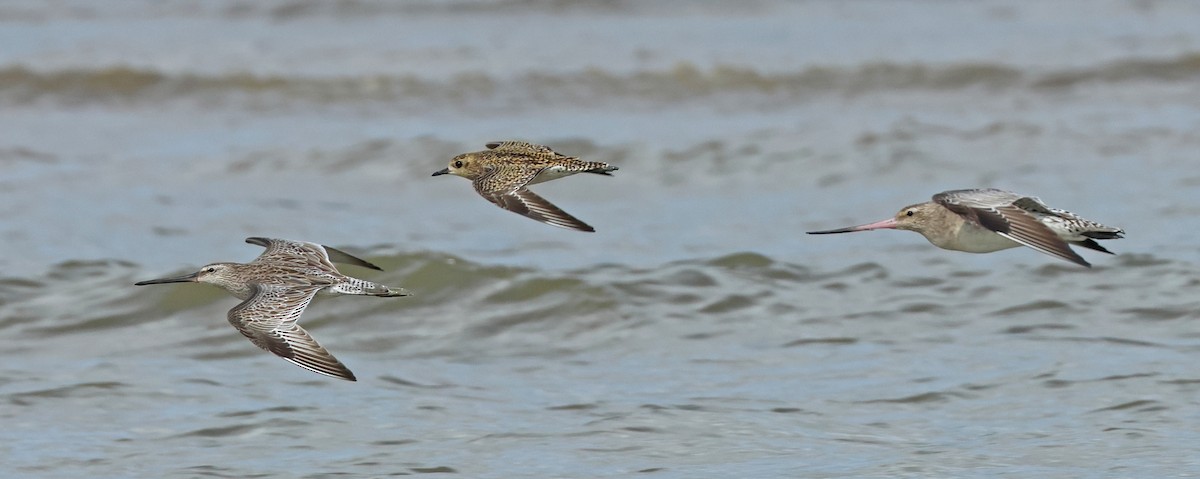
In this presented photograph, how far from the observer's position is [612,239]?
37.8 ft

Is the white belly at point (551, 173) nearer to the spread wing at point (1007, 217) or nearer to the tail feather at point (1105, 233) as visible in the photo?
the spread wing at point (1007, 217)

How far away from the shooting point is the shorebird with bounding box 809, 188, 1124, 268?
6266 mm

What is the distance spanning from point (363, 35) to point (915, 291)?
10.6 meters

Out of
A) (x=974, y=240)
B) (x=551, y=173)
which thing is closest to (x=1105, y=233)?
(x=974, y=240)

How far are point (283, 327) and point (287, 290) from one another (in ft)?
1.31

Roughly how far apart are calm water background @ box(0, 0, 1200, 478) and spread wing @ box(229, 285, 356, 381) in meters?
1.10

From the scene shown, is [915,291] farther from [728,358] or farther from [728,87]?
[728,87]

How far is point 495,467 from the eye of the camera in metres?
7.05

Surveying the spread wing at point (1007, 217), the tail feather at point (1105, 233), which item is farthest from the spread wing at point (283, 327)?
the tail feather at point (1105, 233)

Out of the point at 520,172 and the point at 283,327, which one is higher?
the point at 520,172

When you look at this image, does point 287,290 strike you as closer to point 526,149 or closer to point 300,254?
point 300,254

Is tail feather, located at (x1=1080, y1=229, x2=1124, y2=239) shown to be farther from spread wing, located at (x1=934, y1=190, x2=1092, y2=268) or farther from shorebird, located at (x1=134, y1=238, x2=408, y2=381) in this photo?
shorebird, located at (x1=134, y1=238, x2=408, y2=381)

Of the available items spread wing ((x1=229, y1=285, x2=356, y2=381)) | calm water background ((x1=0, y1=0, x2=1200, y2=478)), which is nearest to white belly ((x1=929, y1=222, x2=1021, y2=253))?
calm water background ((x1=0, y1=0, x2=1200, y2=478))

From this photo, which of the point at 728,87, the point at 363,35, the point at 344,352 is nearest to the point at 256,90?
the point at 363,35
